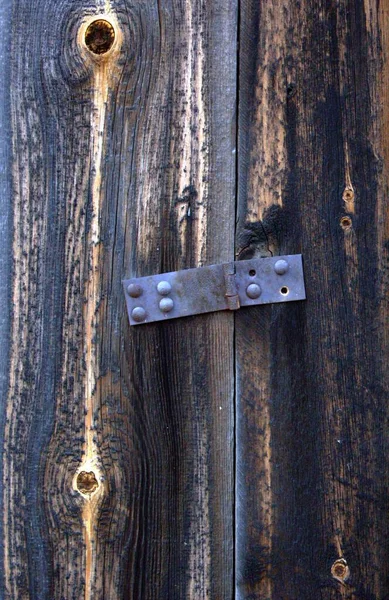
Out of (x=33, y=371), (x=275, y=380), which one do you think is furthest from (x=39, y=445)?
(x=275, y=380)

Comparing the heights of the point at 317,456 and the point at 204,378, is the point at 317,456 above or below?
below

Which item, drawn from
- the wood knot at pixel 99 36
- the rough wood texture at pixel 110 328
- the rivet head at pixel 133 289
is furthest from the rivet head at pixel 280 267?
the wood knot at pixel 99 36

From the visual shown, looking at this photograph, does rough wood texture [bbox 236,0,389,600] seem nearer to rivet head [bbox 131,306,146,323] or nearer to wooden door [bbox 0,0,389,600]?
wooden door [bbox 0,0,389,600]

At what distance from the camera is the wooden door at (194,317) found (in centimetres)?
133

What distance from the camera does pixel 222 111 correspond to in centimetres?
136

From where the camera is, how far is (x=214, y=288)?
1.35m

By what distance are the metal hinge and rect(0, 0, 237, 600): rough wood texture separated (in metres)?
0.02

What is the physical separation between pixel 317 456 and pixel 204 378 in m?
0.26

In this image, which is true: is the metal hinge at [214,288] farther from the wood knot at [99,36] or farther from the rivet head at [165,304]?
the wood knot at [99,36]

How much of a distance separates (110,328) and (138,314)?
0.19 feet

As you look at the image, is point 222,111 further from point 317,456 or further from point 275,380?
point 317,456

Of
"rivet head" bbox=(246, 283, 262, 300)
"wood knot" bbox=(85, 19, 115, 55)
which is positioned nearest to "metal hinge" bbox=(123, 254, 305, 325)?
"rivet head" bbox=(246, 283, 262, 300)

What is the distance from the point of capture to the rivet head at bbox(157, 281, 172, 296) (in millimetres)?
1328

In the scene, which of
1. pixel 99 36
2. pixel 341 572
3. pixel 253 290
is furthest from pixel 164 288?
pixel 341 572
